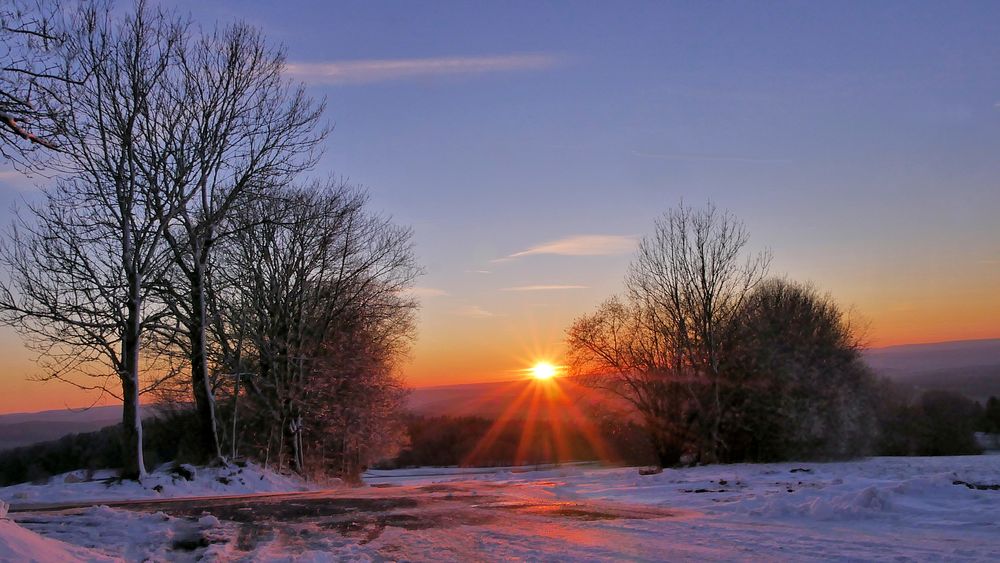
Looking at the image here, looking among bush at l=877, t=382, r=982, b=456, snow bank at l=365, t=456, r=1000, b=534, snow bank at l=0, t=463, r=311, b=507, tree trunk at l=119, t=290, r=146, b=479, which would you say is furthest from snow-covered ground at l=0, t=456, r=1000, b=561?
bush at l=877, t=382, r=982, b=456

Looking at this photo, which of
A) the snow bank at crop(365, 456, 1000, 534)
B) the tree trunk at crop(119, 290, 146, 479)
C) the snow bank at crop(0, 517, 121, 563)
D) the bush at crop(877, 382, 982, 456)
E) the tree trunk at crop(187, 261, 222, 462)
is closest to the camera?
the snow bank at crop(0, 517, 121, 563)

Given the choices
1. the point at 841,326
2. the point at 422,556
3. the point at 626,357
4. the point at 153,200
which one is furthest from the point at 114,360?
the point at 841,326

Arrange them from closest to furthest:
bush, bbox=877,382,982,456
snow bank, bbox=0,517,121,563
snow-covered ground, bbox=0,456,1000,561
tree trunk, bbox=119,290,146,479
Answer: snow bank, bbox=0,517,121,563
snow-covered ground, bbox=0,456,1000,561
tree trunk, bbox=119,290,146,479
bush, bbox=877,382,982,456

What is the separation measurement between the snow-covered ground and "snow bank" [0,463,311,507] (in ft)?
12.8

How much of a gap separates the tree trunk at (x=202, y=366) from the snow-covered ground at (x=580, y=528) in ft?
28.2

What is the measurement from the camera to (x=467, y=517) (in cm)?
1206

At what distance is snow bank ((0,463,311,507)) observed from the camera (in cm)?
1517

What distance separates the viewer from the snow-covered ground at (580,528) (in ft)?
27.3

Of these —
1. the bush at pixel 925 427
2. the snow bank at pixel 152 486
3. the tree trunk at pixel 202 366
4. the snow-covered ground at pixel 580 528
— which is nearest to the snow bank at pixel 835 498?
the snow-covered ground at pixel 580 528

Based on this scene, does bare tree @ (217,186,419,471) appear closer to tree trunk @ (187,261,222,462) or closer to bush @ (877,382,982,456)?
tree trunk @ (187,261,222,462)

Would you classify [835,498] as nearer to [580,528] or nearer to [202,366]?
[580,528]

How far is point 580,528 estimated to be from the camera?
1067 cm

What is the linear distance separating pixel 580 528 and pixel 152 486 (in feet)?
36.1

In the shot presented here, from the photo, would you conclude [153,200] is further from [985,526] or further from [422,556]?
[985,526]
